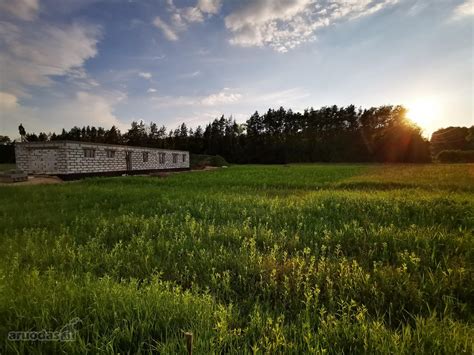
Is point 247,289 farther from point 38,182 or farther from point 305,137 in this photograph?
point 305,137

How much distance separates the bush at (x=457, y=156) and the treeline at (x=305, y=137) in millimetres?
3469

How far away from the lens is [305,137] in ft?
262

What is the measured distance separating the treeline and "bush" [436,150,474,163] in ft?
11.4

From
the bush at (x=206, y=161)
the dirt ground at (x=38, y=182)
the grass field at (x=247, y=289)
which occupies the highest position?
the bush at (x=206, y=161)

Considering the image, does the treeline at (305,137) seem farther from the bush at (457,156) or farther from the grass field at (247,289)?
the grass field at (247,289)

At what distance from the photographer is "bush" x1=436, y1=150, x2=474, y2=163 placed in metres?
53.1

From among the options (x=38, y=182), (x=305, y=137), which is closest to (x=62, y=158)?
(x=38, y=182)

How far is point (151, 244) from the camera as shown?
495 centimetres

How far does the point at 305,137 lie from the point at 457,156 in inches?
1420

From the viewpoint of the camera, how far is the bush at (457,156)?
53.1 metres

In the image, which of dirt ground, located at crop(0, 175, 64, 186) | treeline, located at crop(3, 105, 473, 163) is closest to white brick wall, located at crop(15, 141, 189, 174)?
dirt ground, located at crop(0, 175, 64, 186)

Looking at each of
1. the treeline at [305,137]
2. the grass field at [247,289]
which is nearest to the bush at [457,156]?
the treeline at [305,137]

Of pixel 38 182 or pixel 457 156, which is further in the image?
pixel 457 156

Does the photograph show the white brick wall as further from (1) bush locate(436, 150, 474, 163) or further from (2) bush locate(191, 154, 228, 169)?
(1) bush locate(436, 150, 474, 163)
